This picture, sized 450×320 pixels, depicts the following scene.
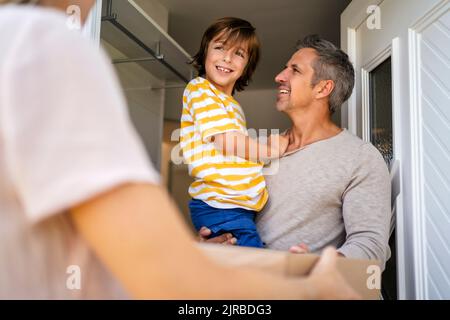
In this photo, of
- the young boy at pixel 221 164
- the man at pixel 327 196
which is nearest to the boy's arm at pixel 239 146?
the young boy at pixel 221 164

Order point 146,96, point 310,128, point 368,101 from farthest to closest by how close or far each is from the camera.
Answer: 1. point 146,96
2. point 368,101
3. point 310,128

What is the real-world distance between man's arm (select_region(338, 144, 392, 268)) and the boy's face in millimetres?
554

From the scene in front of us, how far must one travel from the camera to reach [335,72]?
6.36 ft

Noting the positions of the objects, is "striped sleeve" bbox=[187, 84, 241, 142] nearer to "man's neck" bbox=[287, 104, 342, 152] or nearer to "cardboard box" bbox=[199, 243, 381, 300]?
"man's neck" bbox=[287, 104, 342, 152]

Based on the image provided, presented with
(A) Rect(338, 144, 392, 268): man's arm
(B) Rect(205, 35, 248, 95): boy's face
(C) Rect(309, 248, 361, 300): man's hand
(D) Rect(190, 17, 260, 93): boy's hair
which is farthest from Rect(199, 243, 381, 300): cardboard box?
(D) Rect(190, 17, 260, 93): boy's hair

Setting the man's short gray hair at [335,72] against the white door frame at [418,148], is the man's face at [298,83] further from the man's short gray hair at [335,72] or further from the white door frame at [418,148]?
the white door frame at [418,148]

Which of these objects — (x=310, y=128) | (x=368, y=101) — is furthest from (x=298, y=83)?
(x=368, y=101)

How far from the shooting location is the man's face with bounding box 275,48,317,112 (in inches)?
75.1

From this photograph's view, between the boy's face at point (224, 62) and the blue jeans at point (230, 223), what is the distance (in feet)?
1.58

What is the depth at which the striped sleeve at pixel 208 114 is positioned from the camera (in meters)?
1.48

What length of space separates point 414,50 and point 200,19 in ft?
6.23

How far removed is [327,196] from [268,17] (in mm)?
1899

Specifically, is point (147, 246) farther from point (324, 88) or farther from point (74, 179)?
point (324, 88)

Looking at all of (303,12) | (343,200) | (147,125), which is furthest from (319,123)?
(303,12)
